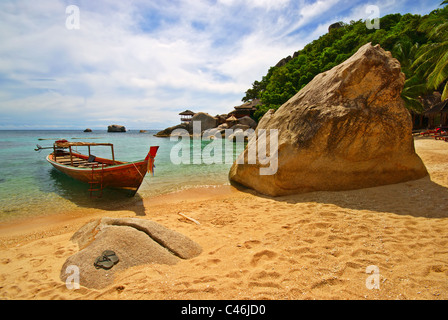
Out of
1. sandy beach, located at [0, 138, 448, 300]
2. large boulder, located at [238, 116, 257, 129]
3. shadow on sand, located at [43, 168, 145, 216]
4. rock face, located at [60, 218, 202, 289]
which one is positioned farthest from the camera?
large boulder, located at [238, 116, 257, 129]

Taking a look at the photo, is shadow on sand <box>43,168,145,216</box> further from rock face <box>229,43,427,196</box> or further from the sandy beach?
rock face <box>229,43,427,196</box>

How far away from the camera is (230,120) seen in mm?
39812

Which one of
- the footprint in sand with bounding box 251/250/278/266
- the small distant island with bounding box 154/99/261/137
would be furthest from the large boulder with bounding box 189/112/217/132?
the footprint in sand with bounding box 251/250/278/266

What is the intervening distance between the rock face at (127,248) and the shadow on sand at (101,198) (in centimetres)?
294

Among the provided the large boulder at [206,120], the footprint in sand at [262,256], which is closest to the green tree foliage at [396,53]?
the footprint in sand at [262,256]

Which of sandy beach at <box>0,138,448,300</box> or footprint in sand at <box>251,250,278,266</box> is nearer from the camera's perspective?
sandy beach at <box>0,138,448,300</box>

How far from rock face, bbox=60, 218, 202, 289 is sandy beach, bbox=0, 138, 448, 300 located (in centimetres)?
14

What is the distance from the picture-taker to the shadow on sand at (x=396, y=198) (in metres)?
4.42

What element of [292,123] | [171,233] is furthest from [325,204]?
[171,233]

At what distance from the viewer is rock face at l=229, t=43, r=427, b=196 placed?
584 centimetres

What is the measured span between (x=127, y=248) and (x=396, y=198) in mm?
6025
